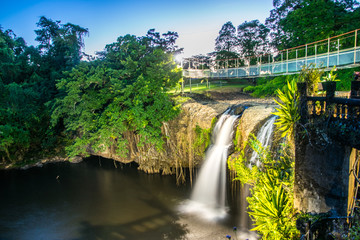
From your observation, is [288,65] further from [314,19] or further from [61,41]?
[61,41]

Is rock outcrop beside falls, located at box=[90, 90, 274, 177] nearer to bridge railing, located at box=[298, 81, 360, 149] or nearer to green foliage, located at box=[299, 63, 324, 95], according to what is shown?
green foliage, located at box=[299, 63, 324, 95]

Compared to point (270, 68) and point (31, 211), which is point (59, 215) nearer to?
point (31, 211)

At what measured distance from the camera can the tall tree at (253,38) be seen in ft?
116

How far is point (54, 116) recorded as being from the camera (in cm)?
1512

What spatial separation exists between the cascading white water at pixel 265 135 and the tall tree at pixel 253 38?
89.9ft

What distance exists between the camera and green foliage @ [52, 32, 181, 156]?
45.9 ft

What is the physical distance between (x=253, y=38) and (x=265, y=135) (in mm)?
29219

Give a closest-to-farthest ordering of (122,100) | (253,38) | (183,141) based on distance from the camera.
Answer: (122,100), (183,141), (253,38)

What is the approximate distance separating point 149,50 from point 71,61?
6894 millimetres

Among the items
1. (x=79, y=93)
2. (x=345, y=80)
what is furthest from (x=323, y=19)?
(x=79, y=93)

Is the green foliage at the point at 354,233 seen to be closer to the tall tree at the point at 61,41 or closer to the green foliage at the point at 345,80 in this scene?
the green foliage at the point at 345,80

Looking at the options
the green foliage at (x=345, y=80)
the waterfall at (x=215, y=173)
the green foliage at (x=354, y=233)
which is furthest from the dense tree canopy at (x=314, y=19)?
the green foliage at (x=354, y=233)

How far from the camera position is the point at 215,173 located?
14.4 m

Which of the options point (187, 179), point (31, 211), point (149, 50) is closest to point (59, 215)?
point (31, 211)
